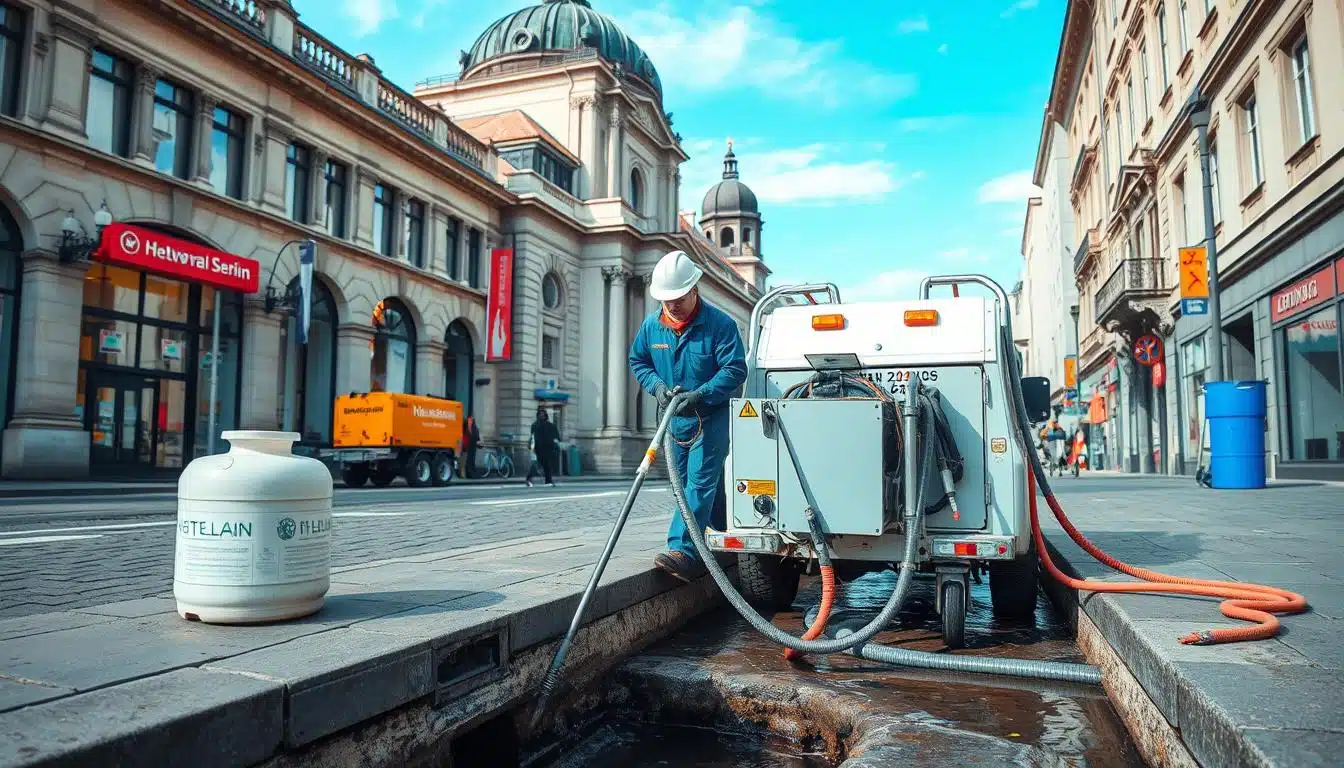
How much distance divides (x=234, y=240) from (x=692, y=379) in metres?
20.8

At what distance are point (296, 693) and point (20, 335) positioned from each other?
19.1m

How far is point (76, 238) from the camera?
59.6ft

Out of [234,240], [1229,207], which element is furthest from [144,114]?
[1229,207]

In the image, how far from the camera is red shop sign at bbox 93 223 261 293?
18641 mm

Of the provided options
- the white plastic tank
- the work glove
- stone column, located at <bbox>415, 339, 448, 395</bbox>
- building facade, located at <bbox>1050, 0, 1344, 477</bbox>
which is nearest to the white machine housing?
the work glove

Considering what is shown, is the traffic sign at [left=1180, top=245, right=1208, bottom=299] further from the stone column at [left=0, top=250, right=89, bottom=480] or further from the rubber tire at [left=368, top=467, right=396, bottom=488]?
the stone column at [left=0, top=250, right=89, bottom=480]

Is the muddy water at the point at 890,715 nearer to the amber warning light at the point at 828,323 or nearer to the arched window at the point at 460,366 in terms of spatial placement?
the amber warning light at the point at 828,323

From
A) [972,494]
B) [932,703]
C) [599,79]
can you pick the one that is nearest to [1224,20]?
[972,494]

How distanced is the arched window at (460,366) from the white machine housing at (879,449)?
99.6 ft

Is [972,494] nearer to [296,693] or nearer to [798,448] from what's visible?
[798,448]

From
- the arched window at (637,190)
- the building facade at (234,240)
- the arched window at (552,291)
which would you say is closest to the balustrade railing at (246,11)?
the building facade at (234,240)

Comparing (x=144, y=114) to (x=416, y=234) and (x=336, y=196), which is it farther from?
(x=416, y=234)

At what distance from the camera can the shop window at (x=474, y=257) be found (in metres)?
35.3

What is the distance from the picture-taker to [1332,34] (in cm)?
1382
